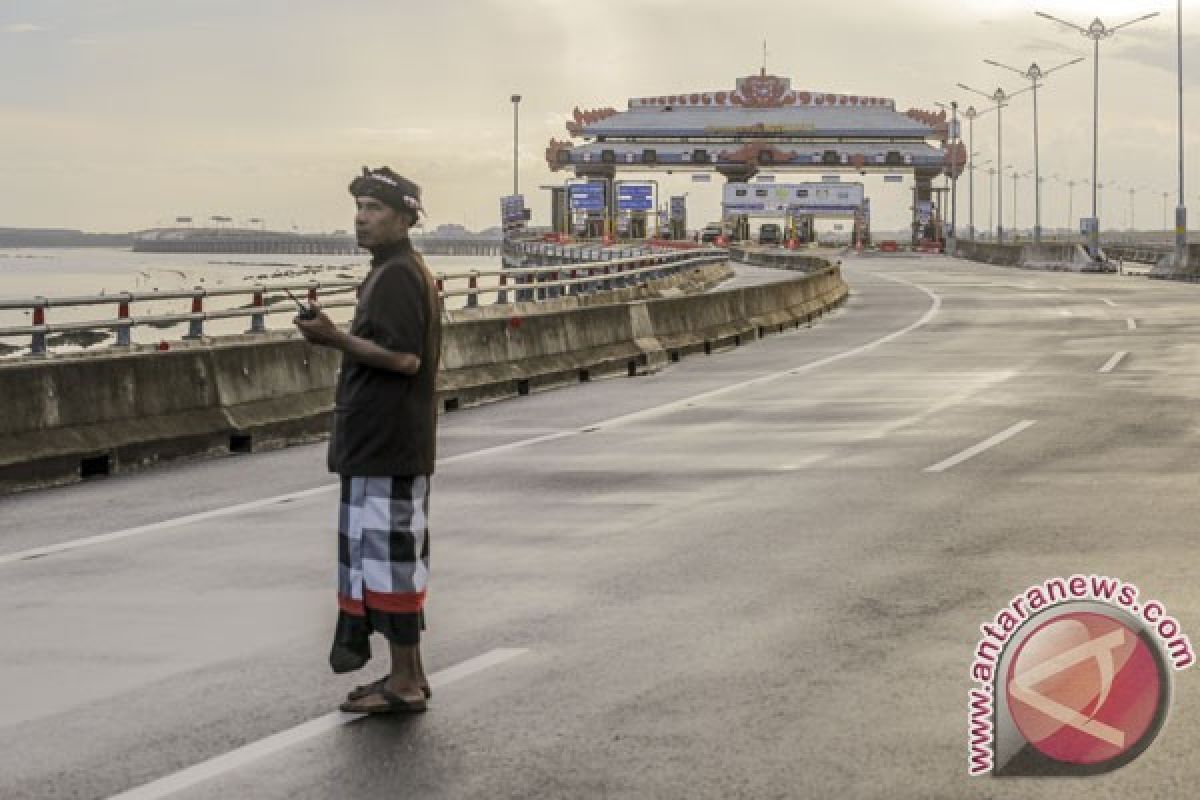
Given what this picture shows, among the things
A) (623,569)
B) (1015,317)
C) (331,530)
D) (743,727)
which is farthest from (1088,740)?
(1015,317)

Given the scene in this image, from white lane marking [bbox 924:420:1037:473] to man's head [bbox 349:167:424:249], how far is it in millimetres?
8137

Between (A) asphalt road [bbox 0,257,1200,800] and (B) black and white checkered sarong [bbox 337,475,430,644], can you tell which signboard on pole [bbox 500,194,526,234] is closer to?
(A) asphalt road [bbox 0,257,1200,800]

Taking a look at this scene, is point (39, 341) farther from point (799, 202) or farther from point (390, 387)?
point (799, 202)

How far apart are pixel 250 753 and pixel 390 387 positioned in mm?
1386

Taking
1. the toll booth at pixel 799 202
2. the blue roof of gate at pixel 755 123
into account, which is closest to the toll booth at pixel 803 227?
the toll booth at pixel 799 202

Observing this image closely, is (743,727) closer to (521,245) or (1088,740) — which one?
(1088,740)

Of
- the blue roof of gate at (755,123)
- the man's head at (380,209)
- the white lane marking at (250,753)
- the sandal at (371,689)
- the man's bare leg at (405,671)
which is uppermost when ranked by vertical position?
the blue roof of gate at (755,123)

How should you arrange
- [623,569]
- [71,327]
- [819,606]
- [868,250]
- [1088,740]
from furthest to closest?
[868,250]
[71,327]
[623,569]
[819,606]
[1088,740]

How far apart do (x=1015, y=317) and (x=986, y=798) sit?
3325 cm

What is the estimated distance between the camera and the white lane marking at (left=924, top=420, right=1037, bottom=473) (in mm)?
14852

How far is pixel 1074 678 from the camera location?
17.7ft

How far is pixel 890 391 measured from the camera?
Result: 2223cm

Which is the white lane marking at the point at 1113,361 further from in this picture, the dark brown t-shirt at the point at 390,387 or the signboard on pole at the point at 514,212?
the signboard on pole at the point at 514,212

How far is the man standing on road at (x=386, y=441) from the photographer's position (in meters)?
7.04
